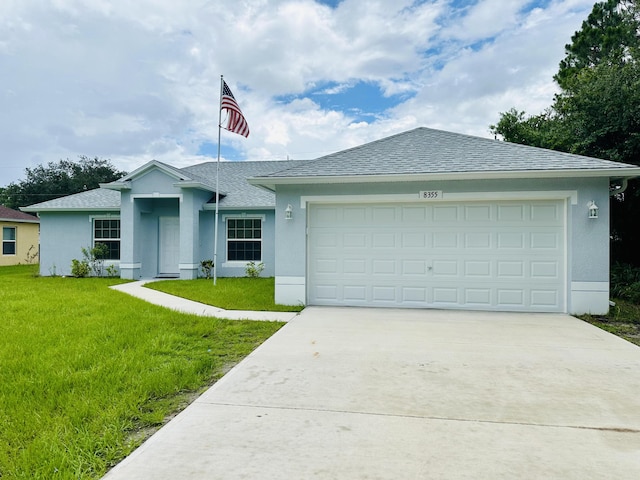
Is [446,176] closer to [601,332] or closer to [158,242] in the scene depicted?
[601,332]

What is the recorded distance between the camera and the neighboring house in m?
21.7

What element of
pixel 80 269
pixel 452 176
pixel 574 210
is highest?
pixel 452 176

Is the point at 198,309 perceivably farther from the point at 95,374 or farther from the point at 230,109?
the point at 230,109

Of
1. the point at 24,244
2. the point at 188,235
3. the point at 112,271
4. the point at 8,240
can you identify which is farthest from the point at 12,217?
the point at 188,235

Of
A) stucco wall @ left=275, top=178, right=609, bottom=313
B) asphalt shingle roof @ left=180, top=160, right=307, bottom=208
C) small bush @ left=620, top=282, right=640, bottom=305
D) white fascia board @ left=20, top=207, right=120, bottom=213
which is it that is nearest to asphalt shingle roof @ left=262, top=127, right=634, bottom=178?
stucco wall @ left=275, top=178, right=609, bottom=313

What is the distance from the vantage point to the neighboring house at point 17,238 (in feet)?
71.3

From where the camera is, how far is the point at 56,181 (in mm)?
40406

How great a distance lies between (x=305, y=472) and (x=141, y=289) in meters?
10.3

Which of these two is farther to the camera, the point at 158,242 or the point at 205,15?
the point at 158,242

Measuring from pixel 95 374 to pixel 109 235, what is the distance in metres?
12.7

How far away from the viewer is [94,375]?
14.1ft

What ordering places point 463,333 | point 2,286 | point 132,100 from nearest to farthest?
point 463,333 < point 2,286 < point 132,100

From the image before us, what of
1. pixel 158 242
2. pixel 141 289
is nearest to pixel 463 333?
pixel 141 289

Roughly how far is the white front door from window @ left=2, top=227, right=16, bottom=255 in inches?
526
